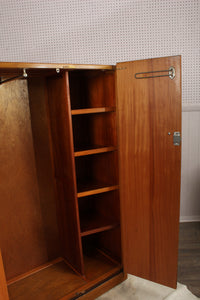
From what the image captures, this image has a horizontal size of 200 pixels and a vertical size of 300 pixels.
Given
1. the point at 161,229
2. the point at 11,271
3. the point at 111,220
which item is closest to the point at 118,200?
the point at 111,220

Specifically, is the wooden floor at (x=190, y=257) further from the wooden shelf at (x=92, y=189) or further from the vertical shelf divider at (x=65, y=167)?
the wooden shelf at (x=92, y=189)

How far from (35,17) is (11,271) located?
2.38m

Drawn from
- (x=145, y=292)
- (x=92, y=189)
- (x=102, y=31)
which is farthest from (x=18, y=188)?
(x=102, y=31)

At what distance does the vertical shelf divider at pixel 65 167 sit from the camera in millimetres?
1972

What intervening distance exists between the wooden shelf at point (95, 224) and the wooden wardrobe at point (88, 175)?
0.04 ft

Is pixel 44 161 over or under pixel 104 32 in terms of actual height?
under

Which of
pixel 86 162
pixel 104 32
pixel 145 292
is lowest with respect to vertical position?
pixel 145 292

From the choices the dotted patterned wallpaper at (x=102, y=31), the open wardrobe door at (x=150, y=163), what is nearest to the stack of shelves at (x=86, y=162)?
the open wardrobe door at (x=150, y=163)

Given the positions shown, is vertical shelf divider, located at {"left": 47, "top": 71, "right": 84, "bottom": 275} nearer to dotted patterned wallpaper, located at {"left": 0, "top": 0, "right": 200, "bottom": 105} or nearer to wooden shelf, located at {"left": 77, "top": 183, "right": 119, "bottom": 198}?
wooden shelf, located at {"left": 77, "top": 183, "right": 119, "bottom": 198}

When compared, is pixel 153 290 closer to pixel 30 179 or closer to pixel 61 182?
pixel 61 182

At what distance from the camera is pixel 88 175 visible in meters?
2.61

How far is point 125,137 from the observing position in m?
1.98

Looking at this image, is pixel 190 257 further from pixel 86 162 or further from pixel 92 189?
pixel 86 162

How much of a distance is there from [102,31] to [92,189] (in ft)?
5.51
